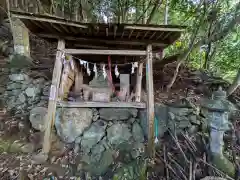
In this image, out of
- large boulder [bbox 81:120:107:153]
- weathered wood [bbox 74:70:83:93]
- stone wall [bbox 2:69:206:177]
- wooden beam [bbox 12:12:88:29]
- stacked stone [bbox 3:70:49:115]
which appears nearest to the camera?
wooden beam [bbox 12:12:88:29]

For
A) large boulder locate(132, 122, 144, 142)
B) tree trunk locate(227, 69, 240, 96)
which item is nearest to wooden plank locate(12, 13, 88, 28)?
large boulder locate(132, 122, 144, 142)

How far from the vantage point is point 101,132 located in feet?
13.0

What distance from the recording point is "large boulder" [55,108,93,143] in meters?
3.99

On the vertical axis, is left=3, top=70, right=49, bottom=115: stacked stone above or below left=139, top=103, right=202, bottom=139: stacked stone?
above

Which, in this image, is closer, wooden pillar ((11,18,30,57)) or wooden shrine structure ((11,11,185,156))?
wooden shrine structure ((11,11,185,156))

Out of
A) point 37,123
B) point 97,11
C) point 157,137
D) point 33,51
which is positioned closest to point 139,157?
point 157,137

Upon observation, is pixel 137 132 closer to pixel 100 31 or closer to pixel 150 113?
pixel 150 113

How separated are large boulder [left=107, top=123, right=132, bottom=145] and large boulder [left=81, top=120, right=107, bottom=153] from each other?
20cm

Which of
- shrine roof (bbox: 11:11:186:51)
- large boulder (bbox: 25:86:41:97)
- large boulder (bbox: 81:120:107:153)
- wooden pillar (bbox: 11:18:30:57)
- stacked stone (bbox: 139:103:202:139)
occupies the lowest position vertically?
large boulder (bbox: 81:120:107:153)

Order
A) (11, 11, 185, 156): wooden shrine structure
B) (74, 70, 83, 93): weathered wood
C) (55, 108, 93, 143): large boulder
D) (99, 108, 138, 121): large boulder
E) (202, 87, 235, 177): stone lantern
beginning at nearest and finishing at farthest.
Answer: (202, 87, 235, 177): stone lantern < (11, 11, 185, 156): wooden shrine structure < (55, 108, 93, 143): large boulder < (99, 108, 138, 121): large boulder < (74, 70, 83, 93): weathered wood

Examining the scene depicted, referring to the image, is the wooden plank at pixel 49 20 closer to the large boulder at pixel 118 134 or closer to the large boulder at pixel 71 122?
the large boulder at pixel 71 122

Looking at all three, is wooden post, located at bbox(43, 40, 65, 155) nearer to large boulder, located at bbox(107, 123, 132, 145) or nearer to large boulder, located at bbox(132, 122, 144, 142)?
large boulder, located at bbox(107, 123, 132, 145)

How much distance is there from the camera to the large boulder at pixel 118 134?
3.91 metres

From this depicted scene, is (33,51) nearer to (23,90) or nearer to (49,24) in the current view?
(23,90)
